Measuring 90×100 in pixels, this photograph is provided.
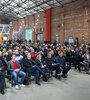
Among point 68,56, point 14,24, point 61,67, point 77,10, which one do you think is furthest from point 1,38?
point 61,67

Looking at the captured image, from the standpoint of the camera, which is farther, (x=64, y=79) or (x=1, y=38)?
(x=1, y=38)

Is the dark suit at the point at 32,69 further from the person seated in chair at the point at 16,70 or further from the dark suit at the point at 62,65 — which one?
the dark suit at the point at 62,65

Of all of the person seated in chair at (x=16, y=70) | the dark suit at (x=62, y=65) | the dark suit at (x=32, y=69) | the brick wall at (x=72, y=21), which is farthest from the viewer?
the brick wall at (x=72, y=21)

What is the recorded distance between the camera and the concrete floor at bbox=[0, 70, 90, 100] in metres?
4.01

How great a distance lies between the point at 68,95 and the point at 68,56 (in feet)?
15.0

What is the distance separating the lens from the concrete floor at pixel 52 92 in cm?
401

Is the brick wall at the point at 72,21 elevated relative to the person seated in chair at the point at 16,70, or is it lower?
elevated

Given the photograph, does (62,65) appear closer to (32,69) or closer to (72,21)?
(32,69)

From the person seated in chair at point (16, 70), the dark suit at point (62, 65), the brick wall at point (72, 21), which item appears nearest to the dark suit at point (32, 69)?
the person seated in chair at point (16, 70)

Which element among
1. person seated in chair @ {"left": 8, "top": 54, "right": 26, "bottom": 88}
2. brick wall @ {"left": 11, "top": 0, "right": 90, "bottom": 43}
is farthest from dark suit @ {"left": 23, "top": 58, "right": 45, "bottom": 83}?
brick wall @ {"left": 11, "top": 0, "right": 90, "bottom": 43}

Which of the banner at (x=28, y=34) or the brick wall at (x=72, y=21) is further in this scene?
the banner at (x=28, y=34)

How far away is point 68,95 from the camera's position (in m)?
4.21

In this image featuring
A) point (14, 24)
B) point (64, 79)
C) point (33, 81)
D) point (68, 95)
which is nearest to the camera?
point (68, 95)

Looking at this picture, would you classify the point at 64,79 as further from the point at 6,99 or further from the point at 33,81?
the point at 6,99
